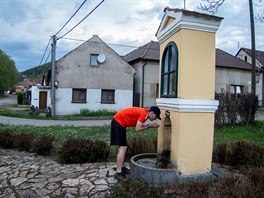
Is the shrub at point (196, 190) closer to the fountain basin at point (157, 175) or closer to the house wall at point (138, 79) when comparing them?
the fountain basin at point (157, 175)

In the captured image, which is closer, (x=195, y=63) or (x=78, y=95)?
(x=195, y=63)

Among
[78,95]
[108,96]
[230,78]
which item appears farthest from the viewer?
[230,78]

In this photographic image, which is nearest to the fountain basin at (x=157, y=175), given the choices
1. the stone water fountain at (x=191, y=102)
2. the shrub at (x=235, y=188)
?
the stone water fountain at (x=191, y=102)

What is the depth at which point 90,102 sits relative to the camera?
956 inches

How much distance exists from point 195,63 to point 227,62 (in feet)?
86.2

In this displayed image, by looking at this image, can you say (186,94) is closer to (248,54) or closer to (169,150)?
(169,150)

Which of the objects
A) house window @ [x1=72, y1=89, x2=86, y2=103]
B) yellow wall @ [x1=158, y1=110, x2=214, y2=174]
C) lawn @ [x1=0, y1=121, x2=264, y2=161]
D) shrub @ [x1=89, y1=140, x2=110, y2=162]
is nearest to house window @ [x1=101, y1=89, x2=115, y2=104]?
house window @ [x1=72, y1=89, x2=86, y2=103]

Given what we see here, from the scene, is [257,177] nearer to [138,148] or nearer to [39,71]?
[138,148]

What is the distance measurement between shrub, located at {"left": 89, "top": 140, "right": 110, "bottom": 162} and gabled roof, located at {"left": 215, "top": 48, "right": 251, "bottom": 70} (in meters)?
23.3

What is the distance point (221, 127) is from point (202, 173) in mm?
8300

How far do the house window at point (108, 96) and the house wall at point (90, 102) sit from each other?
0.33m

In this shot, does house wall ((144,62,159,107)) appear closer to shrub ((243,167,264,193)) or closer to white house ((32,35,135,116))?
white house ((32,35,135,116))

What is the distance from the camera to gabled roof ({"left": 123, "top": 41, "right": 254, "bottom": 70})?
2557 cm

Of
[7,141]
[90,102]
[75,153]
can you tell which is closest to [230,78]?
[90,102]
